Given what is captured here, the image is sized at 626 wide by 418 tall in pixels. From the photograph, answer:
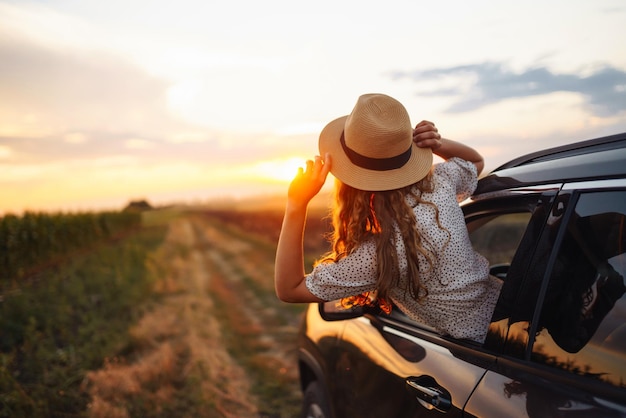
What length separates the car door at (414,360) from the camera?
189 cm

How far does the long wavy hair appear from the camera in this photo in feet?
6.95

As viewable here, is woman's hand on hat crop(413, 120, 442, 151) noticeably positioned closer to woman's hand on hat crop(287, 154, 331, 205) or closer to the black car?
the black car

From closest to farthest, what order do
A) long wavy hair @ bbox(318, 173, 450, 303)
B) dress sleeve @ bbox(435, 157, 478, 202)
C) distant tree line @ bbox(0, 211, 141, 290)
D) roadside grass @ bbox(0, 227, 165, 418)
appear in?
long wavy hair @ bbox(318, 173, 450, 303) → dress sleeve @ bbox(435, 157, 478, 202) → roadside grass @ bbox(0, 227, 165, 418) → distant tree line @ bbox(0, 211, 141, 290)

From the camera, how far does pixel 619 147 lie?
1.72 m

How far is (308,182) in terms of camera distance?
7.63ft

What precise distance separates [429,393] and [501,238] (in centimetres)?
163

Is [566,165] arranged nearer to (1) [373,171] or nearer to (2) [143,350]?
(1) [373,171]

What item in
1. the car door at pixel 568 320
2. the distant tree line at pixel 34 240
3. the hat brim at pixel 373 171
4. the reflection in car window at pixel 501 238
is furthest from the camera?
the distant tree line at pixel 34 240

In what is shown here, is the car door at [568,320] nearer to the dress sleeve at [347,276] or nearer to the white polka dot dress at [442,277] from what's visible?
the white polka dot dress at [442,277]

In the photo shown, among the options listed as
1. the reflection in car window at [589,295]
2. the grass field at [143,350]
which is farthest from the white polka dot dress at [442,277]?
the grass field at [143,350]

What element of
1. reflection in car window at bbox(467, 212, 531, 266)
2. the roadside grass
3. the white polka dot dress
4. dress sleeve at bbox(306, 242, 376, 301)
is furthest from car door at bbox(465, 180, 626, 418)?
the roadside grass

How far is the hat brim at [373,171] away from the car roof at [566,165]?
293mm

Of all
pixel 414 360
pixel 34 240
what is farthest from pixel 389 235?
pixel 34 240

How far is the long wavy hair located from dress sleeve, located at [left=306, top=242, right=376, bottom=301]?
3 centimetres
